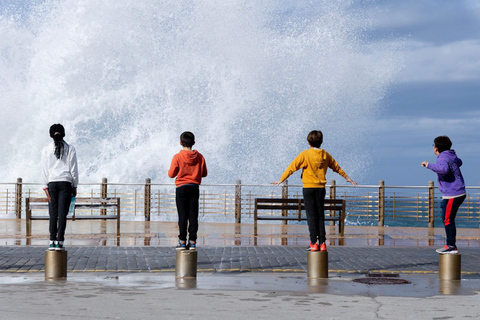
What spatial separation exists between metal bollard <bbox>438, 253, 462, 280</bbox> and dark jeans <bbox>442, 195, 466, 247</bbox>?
0.92 ft

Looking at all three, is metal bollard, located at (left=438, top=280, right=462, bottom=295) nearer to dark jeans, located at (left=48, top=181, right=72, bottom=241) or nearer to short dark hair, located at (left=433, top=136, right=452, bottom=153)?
short dark hair, located at (left=433, top=136, right=452, bottom=153)

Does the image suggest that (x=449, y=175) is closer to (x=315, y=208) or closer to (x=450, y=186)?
(x=450, y=186)

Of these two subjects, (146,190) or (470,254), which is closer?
(470,254)

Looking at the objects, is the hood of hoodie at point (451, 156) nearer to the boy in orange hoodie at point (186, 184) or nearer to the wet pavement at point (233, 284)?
the wet pavement at point (233, 284)

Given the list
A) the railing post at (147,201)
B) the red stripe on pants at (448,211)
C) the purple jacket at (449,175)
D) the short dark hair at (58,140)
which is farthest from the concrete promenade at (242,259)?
the railing post at (147,201)

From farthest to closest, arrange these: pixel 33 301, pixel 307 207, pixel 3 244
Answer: pixel 3 244 → pixel 307 207 → pixel 33 301

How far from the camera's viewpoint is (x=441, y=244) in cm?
1463

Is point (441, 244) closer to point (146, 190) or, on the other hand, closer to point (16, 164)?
point (146, 190)

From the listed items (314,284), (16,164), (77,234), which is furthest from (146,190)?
(16,164)

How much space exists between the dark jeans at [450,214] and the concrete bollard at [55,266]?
171 inches

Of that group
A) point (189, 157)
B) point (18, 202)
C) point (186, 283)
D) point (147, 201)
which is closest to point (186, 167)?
point (189, 157)

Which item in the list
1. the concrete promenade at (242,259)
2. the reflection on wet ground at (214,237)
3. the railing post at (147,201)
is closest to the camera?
the concrete promenade at (242,259)

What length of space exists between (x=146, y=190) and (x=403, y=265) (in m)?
13.6

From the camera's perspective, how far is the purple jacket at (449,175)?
8758mm
